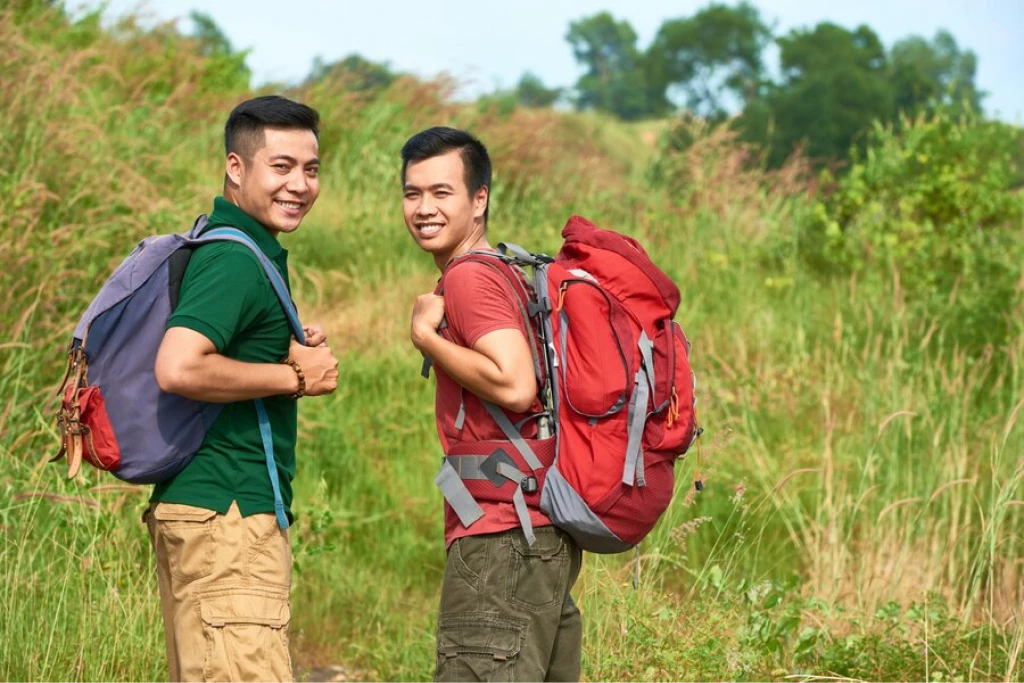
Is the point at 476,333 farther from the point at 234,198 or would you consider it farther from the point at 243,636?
the point at 243,636

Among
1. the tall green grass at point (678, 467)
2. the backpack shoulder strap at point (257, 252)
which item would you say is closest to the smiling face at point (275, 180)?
the backpack shoulder strap at point (257, 252)

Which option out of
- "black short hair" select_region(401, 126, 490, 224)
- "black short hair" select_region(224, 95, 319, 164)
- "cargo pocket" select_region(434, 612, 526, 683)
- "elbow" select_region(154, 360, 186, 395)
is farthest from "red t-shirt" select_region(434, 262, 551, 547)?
"elbow" select_region(154, 360, 186, 395)

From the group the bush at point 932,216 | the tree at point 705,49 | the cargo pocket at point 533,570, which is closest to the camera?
the cargo pocket at point 533,570

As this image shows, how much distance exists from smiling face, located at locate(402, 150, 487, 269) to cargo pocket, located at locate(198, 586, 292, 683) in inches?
41.6

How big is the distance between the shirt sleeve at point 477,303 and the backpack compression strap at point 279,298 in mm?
410

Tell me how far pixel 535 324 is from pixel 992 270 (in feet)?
19.2

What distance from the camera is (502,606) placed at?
9.53 ft

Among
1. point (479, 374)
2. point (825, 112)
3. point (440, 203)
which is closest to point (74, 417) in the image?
point (479, 374)

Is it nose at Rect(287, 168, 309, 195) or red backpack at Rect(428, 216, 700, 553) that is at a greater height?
nose at Rect(287, 168, 309, 195)

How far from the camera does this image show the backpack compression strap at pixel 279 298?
2779mm

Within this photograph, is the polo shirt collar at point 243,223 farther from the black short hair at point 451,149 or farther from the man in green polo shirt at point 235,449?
the black short hair at point 451,149

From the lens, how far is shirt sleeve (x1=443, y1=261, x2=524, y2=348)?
286 cm

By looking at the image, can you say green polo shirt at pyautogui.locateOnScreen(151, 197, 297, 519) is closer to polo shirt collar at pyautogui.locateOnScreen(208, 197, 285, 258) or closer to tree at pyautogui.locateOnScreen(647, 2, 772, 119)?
polo shirt collar at pyautogui.locateOnScreen(208, 197, 285, 258)

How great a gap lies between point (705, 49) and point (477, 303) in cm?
7809
